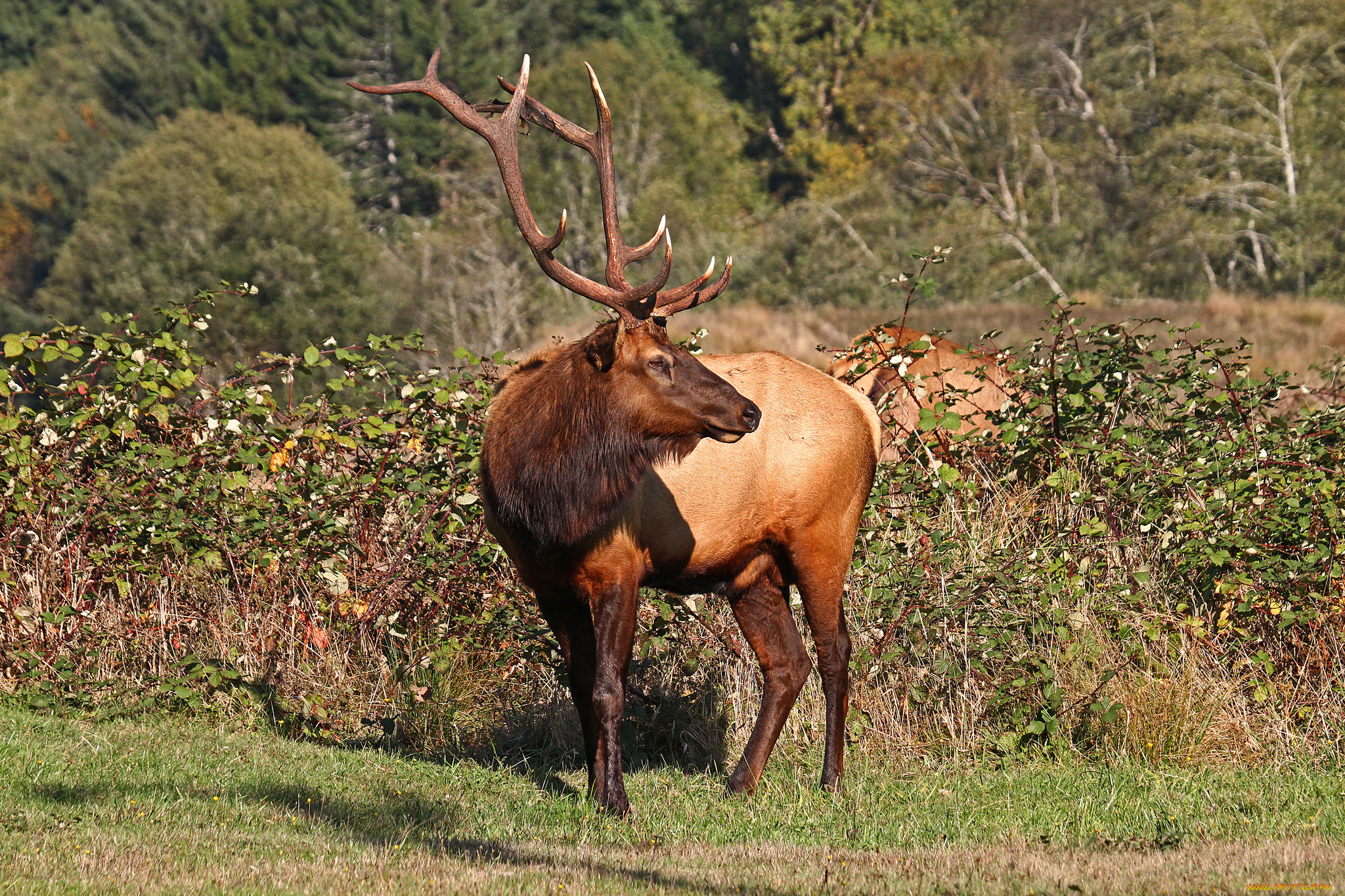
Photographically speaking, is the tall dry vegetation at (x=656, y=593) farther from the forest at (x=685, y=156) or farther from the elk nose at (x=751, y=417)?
the forest at (x=685, y=156)

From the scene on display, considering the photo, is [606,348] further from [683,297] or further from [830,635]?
[830,635]

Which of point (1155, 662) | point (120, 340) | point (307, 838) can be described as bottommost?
point (307, 838)

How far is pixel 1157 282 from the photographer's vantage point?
46750 mm

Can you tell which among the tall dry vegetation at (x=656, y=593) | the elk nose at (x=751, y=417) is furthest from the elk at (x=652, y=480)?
the tall dry vegetation at (x=656, y=593)

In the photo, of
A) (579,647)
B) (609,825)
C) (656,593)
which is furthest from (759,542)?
(609,825)

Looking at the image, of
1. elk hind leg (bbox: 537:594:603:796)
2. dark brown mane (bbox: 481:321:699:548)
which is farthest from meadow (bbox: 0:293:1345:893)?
dark brown mane (bbox: 481:321:699:548)

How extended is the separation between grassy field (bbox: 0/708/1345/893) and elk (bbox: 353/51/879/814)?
18.6 inches

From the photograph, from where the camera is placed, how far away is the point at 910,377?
8.59 meters

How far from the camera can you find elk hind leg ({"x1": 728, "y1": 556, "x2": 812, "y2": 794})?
6.84 meters

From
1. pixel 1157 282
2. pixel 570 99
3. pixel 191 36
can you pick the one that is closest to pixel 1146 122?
pixel 1157 282

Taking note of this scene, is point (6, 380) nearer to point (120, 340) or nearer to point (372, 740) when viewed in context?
point (120, 340)

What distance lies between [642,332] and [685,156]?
5538cm

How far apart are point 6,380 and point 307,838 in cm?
401

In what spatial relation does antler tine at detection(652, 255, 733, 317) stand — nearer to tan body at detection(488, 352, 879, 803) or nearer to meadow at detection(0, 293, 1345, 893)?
tan body at detection(488, 352, 879, 803)
